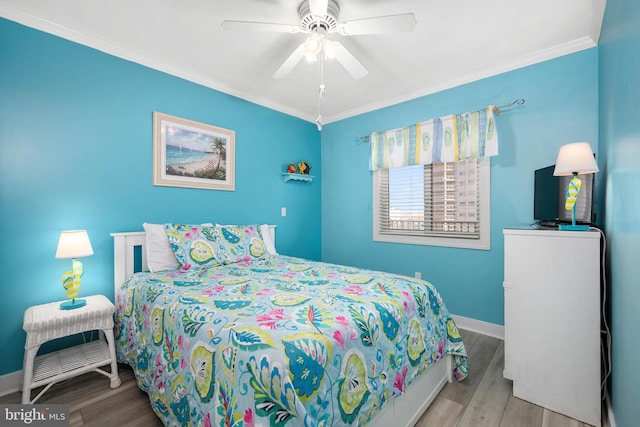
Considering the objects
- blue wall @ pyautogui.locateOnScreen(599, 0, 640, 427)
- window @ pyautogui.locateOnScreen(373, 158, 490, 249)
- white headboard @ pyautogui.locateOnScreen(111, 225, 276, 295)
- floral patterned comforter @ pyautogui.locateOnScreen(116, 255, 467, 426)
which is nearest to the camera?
floral patterned comforter @ pyautogui.locateOnScreen(116, 255, 467, 426)

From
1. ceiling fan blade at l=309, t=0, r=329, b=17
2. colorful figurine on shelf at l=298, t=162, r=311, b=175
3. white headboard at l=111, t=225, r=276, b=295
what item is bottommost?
white headboard at l=111, t=225, r=276, b=295

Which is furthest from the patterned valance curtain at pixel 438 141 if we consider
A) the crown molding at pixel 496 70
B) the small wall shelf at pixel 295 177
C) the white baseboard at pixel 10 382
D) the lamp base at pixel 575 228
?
the white baseboard at pixel 10 382

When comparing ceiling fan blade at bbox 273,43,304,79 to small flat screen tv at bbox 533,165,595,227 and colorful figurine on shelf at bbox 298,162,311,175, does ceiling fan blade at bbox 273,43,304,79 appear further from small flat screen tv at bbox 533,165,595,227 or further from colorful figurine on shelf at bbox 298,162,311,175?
small flat screen tv at bbox 533,165,595,227

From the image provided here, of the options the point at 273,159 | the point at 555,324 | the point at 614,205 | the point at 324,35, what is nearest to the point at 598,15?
the point at 614,205

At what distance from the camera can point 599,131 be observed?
2.10 metres

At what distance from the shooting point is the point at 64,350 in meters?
1.97

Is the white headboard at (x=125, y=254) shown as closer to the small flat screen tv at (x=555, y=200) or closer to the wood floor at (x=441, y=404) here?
the wood floor at (x=441, y=404)

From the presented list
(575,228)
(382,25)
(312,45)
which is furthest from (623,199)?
(312,45)

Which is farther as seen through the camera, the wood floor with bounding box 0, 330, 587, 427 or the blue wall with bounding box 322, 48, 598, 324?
the blue wall with bounding box 322, 48, 598, 324

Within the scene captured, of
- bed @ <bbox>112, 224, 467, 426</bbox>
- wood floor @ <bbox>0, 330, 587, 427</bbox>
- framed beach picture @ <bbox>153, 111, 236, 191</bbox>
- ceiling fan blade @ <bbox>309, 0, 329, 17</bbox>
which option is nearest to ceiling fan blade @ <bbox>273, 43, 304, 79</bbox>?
ceiling fan blade @ <bbox>309, 0, 329, 17</bbox>

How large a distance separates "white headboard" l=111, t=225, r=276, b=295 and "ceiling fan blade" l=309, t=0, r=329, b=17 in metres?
2.13

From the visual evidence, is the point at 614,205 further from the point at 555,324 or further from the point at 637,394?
the point at 637,394

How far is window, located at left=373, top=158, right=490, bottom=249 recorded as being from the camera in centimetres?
273

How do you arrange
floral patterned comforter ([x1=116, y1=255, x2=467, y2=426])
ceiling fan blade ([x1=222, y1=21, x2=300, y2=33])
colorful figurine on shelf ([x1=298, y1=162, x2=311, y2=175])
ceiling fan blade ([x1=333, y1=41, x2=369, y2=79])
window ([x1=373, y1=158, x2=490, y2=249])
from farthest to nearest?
colorful figurine on shelf ([x1=298, y1=162, x2=311, y2=175]) < window ([x1=373, y1=158, x2=490, y2=249]) < ceiling fan blade ([x1=333, y1=41, x2=369, y2=79]) < ceiling fan blade ([x1=222, y1=21, x2=300, y2=33]) < floral patterned comforter ([x1=116, y1=255, x2=467, y2=426])
